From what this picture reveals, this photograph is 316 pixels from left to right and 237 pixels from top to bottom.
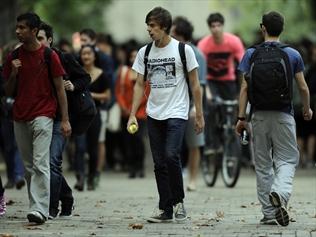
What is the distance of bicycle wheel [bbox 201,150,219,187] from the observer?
55.1 ft

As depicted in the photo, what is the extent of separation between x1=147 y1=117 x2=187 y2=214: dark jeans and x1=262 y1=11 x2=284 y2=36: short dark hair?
4.08 feet

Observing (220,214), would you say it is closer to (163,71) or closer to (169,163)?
(169,163)

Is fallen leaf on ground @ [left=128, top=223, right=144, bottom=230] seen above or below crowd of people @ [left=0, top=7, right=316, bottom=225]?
below

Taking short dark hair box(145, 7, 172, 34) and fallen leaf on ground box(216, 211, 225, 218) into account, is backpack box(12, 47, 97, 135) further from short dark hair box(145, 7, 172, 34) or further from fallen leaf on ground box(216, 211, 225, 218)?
fallen leaf on ground box(216, 211, 225, 218)

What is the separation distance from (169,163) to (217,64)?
19.5 ft

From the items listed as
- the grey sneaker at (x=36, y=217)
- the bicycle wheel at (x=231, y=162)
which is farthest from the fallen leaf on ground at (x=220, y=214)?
the bicycle wheel at (x=231, y=162)

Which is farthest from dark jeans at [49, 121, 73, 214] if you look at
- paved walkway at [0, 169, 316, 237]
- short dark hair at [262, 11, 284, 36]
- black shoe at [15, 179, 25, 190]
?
black shoe at [15, 179, 25, 190]

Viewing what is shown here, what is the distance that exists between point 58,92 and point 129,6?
56324mm

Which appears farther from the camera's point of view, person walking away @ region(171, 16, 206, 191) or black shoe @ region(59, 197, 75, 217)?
person walking away @ region(171, 16, 206, 191)

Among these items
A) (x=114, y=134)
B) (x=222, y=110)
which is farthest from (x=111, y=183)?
(x=114, y=134)

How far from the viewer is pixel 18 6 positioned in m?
26.5

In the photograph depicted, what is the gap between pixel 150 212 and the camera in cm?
1275

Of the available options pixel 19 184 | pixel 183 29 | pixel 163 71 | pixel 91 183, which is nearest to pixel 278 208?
pixel 163 71

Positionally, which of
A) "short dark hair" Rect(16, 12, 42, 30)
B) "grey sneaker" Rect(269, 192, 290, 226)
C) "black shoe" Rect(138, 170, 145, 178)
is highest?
"short dark hair" Rect(16, 12, 42, 30)
